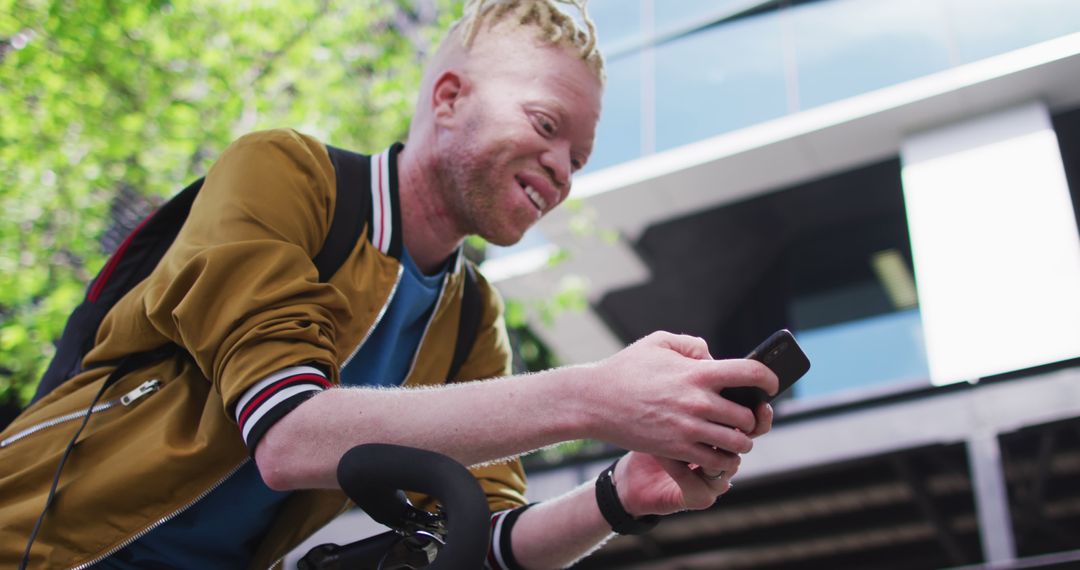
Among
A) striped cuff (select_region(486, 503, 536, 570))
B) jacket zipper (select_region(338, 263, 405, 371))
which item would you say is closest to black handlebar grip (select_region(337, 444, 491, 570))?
jacket zipper (select_region(338, 263, 405, 371))

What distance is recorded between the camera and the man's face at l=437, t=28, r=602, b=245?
2473 mm

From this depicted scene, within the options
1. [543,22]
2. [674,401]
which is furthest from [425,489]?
[543,22]

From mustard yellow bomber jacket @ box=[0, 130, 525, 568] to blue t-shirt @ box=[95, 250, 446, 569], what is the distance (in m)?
0.08

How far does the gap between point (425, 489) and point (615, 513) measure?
1.00 meters

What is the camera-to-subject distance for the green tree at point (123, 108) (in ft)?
24.1

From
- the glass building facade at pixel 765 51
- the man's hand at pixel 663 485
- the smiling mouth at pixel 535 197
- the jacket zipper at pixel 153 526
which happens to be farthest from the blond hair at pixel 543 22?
A: the glass building facade at pixel 765 51

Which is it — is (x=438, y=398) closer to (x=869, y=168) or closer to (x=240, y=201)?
(x=240, y=201)

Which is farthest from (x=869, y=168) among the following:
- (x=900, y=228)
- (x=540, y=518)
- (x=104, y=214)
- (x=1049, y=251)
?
(x=540, y=518)

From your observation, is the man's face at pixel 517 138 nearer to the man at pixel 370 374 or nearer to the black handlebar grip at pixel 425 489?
the man at pixel 370 374

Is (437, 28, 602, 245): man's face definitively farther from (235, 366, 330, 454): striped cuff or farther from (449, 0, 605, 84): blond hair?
(235, 366, 330, 454): striped cuff

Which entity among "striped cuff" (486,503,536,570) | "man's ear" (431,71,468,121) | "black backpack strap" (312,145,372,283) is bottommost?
"striped cuff" (486,503,536,570)

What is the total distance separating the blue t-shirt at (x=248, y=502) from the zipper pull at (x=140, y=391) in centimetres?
24

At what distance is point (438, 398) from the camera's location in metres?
1.73

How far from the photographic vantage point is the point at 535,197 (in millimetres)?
2529
